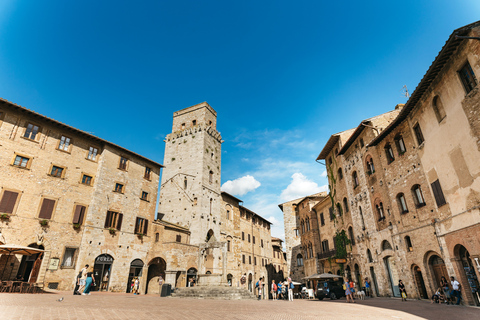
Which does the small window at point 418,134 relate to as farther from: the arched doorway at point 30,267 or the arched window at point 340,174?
the arched doorway at point 30,267

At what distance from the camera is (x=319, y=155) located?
111 ft

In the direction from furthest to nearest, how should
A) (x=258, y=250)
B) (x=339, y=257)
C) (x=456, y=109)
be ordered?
(x=258, y=250) → (x=339, y=257) → (x=456, y=109)

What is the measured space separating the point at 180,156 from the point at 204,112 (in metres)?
7.96

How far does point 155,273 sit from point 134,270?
296 cm

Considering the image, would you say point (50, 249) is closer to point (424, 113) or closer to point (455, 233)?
point (455, 233)

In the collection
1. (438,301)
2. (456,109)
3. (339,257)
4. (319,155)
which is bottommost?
(438,301)

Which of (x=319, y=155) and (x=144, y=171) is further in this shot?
(x=319, y=155)

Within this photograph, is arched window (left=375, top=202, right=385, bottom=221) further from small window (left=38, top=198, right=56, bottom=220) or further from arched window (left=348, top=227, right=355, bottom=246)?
small window (left=38, top=198, right=56, bottom=220)

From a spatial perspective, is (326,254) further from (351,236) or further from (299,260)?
(299,260)

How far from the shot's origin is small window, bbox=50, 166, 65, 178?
70.0 ft

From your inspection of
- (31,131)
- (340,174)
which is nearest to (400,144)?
(340,174)

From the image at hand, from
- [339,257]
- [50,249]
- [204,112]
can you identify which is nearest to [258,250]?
[339,257]

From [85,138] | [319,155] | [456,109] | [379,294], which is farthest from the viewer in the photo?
[319,155]

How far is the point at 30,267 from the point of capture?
19094 mm
